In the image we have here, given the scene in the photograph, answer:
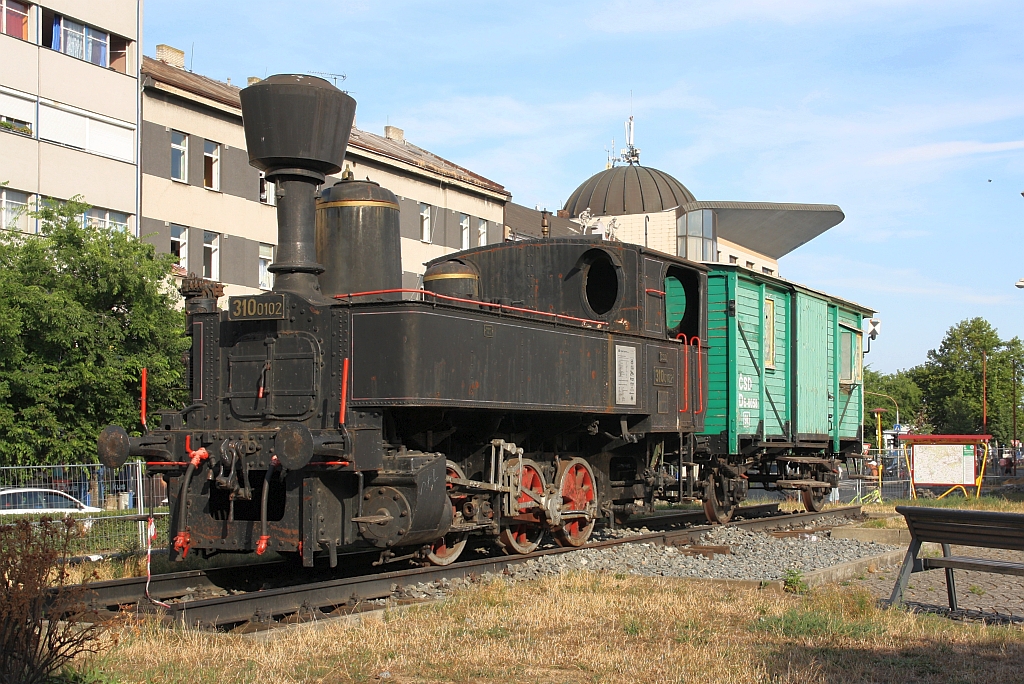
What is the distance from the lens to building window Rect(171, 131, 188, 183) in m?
28.4

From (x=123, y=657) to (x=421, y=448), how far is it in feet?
13.6

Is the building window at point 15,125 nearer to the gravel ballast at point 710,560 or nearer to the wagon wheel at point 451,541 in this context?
the wagon wheel at point 451,541

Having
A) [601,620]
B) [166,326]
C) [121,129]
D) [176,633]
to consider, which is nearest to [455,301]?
[601,620]

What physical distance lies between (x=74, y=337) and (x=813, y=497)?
1440 cm

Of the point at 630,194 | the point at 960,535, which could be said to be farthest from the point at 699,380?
the point at 630,194

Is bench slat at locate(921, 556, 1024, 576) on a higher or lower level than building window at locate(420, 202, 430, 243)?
lower

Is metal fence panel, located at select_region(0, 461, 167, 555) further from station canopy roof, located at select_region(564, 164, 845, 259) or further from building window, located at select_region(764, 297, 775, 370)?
station canopy roof, located at select_region(564, 164, 845, 259)

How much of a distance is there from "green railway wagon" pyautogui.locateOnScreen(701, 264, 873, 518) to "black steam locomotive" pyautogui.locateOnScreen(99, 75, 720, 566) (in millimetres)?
3564

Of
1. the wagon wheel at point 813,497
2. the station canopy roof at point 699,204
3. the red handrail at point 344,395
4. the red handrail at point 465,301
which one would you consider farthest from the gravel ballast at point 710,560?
the station canopy roof at point 699,204

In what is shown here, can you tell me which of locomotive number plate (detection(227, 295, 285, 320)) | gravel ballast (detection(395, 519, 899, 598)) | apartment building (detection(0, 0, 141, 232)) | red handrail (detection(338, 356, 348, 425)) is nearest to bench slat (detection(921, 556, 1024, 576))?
gravel ballast (detection(395, 519, 899, 598))

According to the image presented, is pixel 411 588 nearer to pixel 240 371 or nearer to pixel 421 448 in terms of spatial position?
pixel 421 448

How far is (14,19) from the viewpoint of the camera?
969 inches

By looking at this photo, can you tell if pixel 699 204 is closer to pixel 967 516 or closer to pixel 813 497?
pixel 813 497

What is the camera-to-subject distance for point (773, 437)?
1598cm
